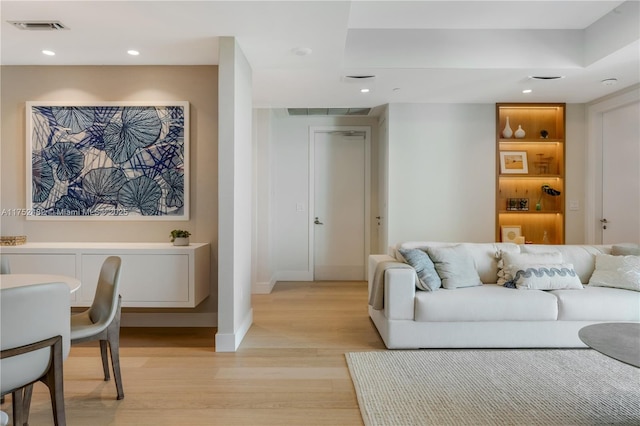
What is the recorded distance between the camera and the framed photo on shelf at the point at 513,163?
4.63 metres

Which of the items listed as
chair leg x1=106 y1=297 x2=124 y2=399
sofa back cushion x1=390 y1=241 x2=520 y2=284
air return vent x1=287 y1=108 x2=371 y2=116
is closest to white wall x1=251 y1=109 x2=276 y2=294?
air return vent x1=287 y1=108 x2=371 y2=116

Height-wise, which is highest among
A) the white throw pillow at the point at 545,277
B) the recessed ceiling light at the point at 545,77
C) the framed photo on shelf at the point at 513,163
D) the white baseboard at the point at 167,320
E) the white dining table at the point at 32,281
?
the recessed ceiling light at the point at 545,77

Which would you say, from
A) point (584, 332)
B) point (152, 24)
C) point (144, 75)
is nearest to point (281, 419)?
point (584, 332)

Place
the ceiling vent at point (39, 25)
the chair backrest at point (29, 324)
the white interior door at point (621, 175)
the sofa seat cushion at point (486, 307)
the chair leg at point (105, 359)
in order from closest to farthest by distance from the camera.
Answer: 1. the chair backrest at point (29, 324)
2. the chair leg at point (105, 359)
3. the ceiling vent at point (39, 25)
4. the sofa seat cushion at point (486, 307)
5. the white interior door at point (621, 175)

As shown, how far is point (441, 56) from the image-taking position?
3.38m

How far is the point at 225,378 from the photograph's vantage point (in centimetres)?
235

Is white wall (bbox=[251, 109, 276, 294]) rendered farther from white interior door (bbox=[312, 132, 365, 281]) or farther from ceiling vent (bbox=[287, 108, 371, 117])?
white interior door (bbox=[312, 132, 365, 281])

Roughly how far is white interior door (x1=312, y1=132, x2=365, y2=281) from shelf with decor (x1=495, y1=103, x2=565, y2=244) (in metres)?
1.93

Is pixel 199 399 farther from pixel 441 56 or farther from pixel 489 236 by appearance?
pixel 489 236

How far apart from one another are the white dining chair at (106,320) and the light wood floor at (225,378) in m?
0.23

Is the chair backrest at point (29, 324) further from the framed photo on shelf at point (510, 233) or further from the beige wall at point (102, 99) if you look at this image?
the framed photo on shelf at point (510, 233)

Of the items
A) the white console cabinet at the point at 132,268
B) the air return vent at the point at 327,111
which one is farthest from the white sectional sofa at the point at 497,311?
the air return vent at the point at 327,111

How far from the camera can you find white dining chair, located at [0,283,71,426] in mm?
1333

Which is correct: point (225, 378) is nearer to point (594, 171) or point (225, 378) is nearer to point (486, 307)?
point (486, 307)
